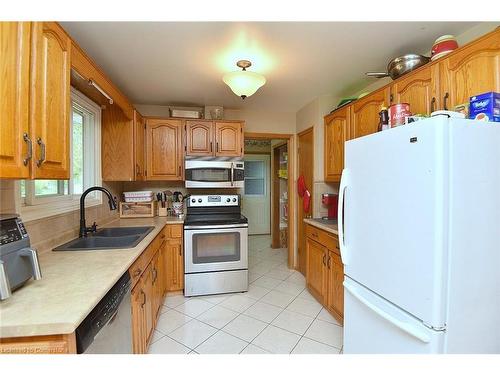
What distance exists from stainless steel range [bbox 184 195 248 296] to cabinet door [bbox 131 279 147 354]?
983 mm

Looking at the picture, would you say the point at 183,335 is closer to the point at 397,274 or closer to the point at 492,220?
the point at 397,274

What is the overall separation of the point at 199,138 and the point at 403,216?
247 cm

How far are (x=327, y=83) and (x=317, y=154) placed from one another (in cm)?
84

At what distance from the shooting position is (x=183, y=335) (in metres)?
1.92

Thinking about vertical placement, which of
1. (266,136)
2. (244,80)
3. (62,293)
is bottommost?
(62,293)

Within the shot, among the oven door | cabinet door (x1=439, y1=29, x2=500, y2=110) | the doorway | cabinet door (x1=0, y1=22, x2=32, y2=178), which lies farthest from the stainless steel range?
cabinet door (x1=439, y1=29, x2=500, y2=110)

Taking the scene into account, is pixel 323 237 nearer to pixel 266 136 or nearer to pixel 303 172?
pixel 303 172

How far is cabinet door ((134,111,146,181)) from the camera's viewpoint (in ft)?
8.52

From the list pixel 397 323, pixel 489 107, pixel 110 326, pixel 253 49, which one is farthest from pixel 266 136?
pixel 110 326

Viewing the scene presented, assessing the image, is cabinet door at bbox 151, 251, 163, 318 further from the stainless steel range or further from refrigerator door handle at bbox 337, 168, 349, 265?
refrigerator door handle at bbox 337, 168, 349, 265

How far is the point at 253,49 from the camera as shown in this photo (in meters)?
1.79

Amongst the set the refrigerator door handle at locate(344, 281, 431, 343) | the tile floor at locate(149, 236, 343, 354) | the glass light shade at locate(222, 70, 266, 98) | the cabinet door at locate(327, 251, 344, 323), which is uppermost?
the glass light shade at locate(222, 70, 266, 98)

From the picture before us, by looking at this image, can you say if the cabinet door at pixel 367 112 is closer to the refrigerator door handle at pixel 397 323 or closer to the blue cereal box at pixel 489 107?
the blue cereal box at pixel 489 107
